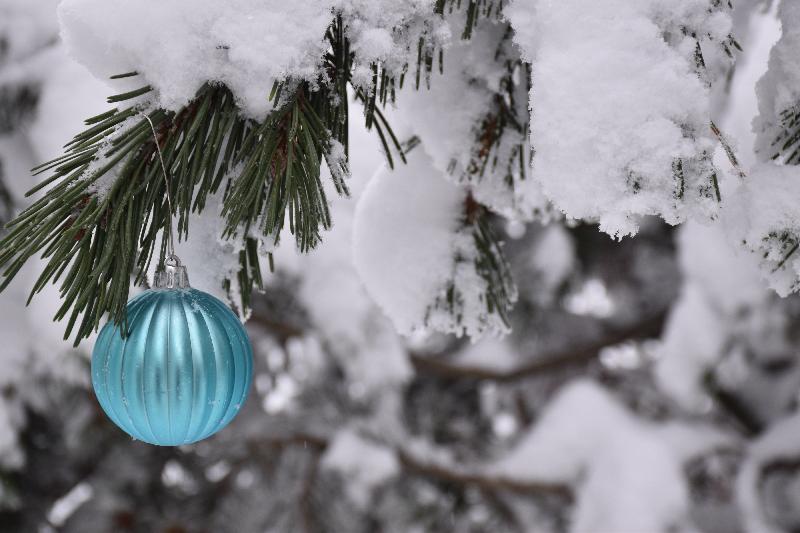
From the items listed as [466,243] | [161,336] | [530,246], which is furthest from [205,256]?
[530,246]

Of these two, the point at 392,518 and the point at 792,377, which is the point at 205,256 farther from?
the point at 792,377

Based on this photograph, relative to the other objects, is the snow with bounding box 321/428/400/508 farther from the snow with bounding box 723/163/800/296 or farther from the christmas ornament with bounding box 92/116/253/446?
the snow with bounding box 723/163/800/296

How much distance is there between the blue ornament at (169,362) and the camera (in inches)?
24.3

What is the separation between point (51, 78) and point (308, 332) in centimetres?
105

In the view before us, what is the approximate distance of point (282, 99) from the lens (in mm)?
555

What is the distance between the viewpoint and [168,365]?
620 millimetres

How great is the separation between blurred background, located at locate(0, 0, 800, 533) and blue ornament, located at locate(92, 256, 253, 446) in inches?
49.1

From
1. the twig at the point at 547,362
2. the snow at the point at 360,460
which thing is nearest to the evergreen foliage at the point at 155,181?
the snow at the point at 360,460

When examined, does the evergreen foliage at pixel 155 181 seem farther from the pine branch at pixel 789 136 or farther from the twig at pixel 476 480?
the twig at pixel 476 480

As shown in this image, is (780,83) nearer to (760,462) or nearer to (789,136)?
(789,136)

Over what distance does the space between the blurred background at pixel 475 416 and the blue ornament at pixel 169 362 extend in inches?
49.1

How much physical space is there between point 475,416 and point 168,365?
244 cm

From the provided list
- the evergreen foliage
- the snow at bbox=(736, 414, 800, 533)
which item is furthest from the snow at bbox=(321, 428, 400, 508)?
the evergreen foliage

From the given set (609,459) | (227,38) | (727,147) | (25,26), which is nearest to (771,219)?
(727,147)
